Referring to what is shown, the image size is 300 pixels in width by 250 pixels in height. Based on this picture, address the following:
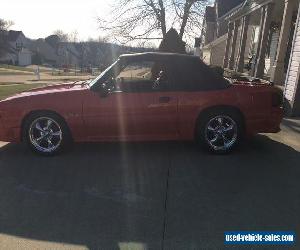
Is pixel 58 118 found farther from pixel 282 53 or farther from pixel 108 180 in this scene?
pixel 282 53

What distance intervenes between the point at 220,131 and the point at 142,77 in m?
1.58

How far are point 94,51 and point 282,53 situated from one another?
110 metres

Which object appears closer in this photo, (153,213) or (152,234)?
(152,234)

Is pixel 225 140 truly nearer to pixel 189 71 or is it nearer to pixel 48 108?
pixel 189 71

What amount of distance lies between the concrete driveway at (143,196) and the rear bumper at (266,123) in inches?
15.3

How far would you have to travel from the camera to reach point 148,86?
564 centimetres

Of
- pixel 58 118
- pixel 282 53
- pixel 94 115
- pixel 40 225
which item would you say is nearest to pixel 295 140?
pixel 94 115

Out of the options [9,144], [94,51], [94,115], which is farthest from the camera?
[94,51]

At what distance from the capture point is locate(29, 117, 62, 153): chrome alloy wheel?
5.52 metres

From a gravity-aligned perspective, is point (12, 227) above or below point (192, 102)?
below

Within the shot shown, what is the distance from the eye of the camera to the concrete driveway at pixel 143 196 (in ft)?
10.8

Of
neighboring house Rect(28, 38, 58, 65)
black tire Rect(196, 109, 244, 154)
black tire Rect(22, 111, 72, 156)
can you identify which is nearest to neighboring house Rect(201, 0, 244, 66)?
black tire Rect(196, 109, 244, 154)

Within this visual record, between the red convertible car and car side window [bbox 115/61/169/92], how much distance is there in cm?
2

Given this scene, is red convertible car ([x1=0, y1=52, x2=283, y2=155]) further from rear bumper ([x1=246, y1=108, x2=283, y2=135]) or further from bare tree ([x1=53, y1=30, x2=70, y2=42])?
bare tree ([x1=53, y1=30, x2=70, y2=42])
